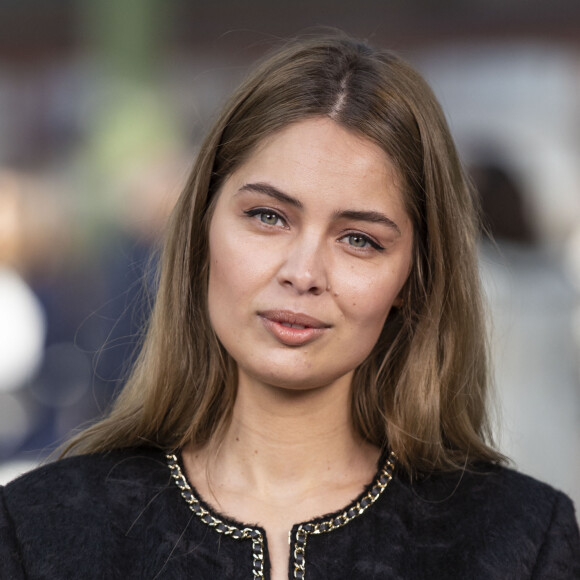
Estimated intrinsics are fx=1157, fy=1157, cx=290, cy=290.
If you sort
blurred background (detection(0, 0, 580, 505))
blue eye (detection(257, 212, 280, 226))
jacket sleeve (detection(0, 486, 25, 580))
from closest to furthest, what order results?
jacket sleeve (detection(0, 486, 25, 580)) < blue eye (detection(257, 212, 280, 226)) < blurred background (detection(0, 0, 580, 505))

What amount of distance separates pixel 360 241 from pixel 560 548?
739 millimetres

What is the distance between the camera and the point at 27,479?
7.62 ft

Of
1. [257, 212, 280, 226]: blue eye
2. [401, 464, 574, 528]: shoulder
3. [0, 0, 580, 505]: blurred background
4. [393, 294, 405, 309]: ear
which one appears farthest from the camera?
[0, 0, 580, 505]: blurred background

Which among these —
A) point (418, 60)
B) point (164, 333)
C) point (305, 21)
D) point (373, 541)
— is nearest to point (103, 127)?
point (305, 21)

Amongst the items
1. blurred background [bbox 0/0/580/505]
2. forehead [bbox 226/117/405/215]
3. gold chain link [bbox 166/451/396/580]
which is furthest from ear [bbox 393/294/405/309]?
blurred background [bbox 0/0/580/505]

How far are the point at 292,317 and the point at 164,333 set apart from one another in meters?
0.43

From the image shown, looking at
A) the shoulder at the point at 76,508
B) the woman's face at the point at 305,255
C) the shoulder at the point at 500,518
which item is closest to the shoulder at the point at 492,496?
the shoulder at the point at 500,518

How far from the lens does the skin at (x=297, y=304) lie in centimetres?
221

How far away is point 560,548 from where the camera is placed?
7.65 feet

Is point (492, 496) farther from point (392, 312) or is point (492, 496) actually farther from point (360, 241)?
point (360, 241)

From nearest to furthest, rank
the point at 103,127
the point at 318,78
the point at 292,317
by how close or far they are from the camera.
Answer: the point at 292,317, the point at 318,78, the point at 103,127

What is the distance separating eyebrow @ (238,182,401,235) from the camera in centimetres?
224

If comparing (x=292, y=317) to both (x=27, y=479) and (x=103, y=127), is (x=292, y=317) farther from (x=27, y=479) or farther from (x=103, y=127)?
(x=103, y=127)

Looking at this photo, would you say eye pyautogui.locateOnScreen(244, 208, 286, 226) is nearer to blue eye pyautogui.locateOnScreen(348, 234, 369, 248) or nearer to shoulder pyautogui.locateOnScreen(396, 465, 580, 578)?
blue eye pyautogui.locateOnScreen(348, 234, 369, 248)
